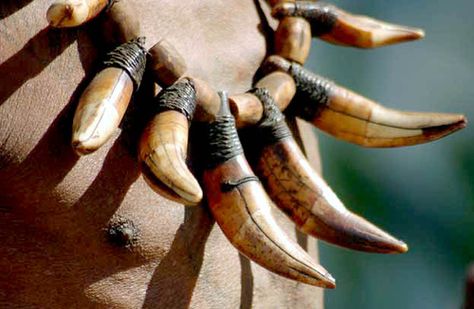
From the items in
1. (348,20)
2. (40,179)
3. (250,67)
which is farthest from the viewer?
(348,20)

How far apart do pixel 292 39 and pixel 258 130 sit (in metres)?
0.18

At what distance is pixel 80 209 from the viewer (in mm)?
1404

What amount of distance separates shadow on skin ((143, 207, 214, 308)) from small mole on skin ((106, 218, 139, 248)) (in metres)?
0.06

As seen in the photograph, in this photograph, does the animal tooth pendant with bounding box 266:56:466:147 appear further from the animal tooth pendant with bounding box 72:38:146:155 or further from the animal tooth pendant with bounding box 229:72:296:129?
the animal tooth pendant with bounding box 72:38:146:155

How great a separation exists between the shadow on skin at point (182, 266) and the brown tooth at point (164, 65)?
0.49ft

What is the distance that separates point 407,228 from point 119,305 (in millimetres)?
1786

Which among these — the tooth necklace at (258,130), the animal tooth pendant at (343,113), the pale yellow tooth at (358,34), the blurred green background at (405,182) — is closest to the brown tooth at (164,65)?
the tooth necklace at (258,130)

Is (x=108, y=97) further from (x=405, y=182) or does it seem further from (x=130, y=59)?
(x=405, y=182)

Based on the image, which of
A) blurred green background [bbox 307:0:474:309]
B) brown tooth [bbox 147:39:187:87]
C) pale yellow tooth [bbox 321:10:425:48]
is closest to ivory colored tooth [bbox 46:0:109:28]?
brown tooth [bbox 147:39:187:87]

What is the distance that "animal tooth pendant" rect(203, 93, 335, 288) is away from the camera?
53.8 inches

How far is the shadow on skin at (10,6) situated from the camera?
139 centimetres

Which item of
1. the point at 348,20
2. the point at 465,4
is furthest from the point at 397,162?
the point at 348,20

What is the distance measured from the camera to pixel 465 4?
11.2 feet

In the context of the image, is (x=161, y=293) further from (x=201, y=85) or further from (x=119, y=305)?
(x=201, y=85)
